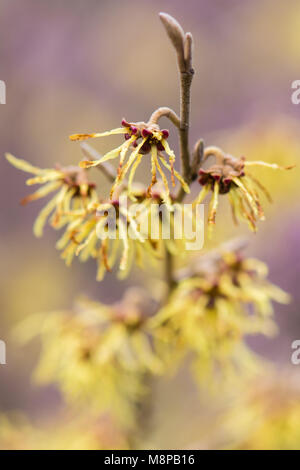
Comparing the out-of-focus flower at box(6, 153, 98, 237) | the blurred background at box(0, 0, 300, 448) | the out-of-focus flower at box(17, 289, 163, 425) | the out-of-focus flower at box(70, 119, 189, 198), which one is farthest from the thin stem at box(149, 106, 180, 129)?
the blurred background at box(0, 0, 300, 448)

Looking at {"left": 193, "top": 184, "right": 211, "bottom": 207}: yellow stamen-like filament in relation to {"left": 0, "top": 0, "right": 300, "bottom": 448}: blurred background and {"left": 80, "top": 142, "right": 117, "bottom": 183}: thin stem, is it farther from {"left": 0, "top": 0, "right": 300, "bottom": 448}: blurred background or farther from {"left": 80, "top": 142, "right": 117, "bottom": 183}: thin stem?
{"left": 0, "top": 0, "right": 300, "bottom": 448}: blurred background

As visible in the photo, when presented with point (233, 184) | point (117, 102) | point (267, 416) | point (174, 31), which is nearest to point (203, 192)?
point (233, 184)

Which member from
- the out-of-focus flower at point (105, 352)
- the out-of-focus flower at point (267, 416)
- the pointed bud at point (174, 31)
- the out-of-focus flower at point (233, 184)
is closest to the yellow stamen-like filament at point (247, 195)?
the out-of-focus flower at point (233, 184)

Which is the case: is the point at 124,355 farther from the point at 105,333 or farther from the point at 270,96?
the point at 270,96

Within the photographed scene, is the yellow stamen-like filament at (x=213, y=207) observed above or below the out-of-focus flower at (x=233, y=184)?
below

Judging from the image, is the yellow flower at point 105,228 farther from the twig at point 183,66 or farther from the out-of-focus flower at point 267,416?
the out-of-focus flower at point 267,416

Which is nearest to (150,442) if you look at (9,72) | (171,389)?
(171,389)
